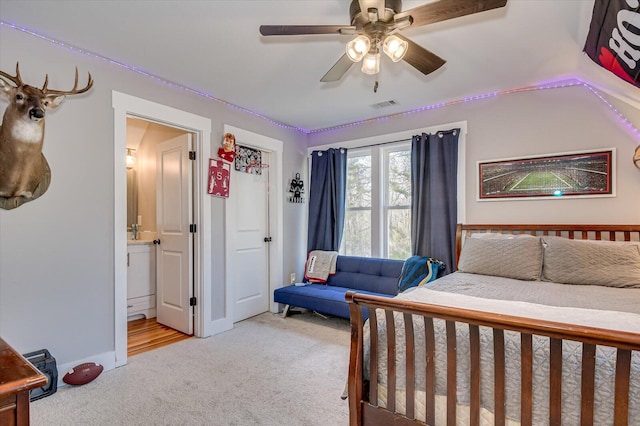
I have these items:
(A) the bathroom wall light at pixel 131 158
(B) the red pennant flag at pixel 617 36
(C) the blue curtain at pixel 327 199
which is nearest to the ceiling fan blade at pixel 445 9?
(B) the red pennant flag at pixel 617 36

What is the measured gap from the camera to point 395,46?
1745 millimetres

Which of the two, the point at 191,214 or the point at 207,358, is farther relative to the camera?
the point at 191,214

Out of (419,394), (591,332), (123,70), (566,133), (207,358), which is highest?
(123,70)

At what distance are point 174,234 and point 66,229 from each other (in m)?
1.23

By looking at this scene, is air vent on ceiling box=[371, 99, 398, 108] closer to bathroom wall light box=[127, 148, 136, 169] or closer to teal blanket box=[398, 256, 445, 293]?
teal blanket box=[398, 256, 445, 293]

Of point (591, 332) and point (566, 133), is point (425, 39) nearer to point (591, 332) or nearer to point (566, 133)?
point (566, 133)

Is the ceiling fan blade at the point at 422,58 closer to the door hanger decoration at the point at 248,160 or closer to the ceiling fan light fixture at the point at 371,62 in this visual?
the ceiling fan light fixture at the point at 371,62

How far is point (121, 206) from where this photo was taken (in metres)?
2.69

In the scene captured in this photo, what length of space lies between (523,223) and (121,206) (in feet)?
12.0

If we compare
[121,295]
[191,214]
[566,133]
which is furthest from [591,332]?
[191,214]

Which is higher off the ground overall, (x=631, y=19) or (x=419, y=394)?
(x=631, y=19)

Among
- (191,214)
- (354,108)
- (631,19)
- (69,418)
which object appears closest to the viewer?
(631,19)

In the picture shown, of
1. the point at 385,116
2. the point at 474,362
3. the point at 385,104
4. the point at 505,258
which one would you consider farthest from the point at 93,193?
the point at 505,258

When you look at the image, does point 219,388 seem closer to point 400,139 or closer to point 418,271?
point 418,271
